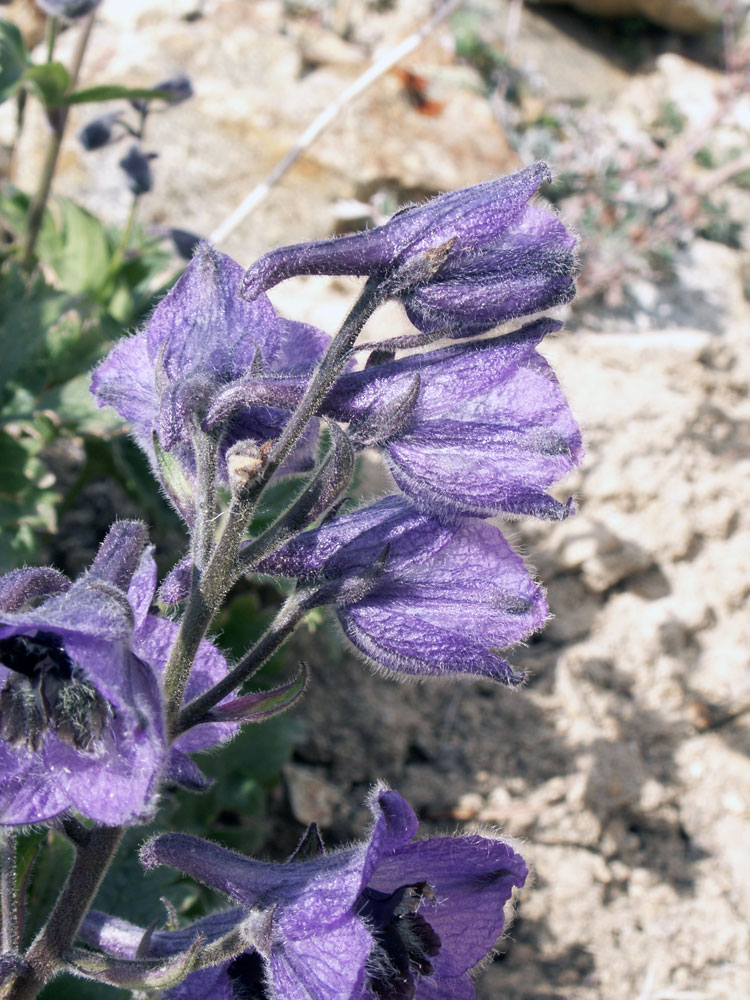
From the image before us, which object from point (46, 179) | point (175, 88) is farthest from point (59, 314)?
point (175, 88)

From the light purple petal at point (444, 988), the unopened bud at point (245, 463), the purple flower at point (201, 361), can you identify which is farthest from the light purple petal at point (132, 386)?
the light purple petal at point (444, 988)

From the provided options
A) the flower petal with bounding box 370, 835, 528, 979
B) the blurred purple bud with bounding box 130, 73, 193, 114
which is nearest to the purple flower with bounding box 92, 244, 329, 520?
the flower petal with bounding box 370, 835, 528, 979

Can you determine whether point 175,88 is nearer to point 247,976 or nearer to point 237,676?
point 237,676

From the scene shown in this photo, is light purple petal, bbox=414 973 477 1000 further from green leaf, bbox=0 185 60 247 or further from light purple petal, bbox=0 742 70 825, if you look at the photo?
green leaf, bbox=0 185 60 247

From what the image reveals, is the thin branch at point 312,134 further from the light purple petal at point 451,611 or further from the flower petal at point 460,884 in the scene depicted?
the flower petal at point 460,884

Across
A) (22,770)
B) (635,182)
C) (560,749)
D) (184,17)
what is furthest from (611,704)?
(184,17)
